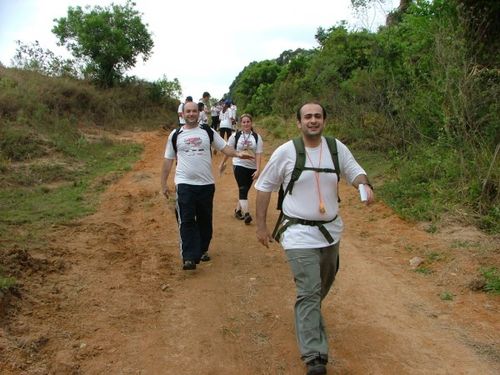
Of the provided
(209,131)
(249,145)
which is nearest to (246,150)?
(249,145)

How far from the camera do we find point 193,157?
6316 millimetres

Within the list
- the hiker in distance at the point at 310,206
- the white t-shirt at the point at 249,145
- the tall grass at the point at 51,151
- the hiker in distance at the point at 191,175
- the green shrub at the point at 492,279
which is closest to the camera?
the hiker in distance at the point at 310,206

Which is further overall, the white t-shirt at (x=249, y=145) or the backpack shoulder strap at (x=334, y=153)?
the white t-shirt at (x=249, y=145)

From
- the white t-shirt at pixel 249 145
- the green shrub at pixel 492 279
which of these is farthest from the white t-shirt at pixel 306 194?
the white t-shirt at pixel 249 145

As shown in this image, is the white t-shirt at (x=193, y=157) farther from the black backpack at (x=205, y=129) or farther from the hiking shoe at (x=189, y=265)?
the hiking shoe at (x=189, y=265)

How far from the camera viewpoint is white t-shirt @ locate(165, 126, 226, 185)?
249 inches

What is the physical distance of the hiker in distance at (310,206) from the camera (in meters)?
3.87

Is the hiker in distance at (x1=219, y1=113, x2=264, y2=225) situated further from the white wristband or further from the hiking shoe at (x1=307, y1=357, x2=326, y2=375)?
the hiking shoe at (x1=307, y1=357, x2=326, y2=375)

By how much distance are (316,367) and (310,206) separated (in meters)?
1.20

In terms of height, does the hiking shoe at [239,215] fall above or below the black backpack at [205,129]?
below

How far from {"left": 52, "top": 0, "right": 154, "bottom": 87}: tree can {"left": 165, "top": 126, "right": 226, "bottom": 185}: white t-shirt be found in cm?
2195

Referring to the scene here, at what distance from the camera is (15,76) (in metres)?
20.6

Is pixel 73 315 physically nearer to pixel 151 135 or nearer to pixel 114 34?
pixel 151 135

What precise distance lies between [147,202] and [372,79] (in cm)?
736
